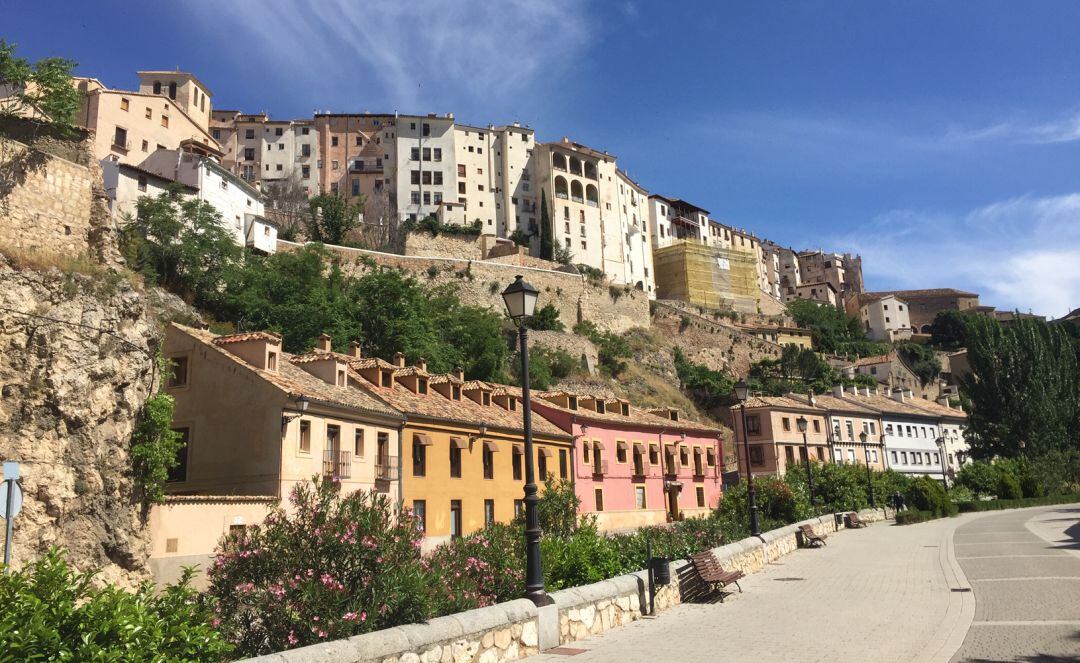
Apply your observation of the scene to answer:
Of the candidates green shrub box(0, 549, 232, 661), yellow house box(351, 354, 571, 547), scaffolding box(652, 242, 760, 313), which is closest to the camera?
green shrub box(0, 549, 232, 661)

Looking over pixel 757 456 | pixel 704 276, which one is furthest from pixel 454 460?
pixel 704 276

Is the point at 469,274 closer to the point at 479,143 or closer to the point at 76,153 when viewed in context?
the point at 479,143

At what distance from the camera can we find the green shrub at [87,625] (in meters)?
5.22

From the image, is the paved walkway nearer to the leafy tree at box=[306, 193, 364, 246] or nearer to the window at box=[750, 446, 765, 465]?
the window at box=[750, 446, 765, 465]

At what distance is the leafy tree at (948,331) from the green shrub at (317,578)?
409 feet

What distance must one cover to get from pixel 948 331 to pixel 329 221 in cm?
9601

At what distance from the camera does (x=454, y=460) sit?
2858cm

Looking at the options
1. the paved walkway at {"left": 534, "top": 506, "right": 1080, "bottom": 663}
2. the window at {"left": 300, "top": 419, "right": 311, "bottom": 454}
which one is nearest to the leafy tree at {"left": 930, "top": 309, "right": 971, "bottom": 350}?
the paved walkway at {"left": 534, "top": 506, "right": 1080, "bottom": 663}

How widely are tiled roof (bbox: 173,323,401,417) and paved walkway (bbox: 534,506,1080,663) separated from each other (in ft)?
43.1

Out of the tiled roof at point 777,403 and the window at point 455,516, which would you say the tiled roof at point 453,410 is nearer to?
the window at point 455,516

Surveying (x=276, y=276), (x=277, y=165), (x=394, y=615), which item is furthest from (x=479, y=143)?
(x=394, y=615)

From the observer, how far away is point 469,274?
232ft

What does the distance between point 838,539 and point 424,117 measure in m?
79.0

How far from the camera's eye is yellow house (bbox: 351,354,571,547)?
26.8 m
